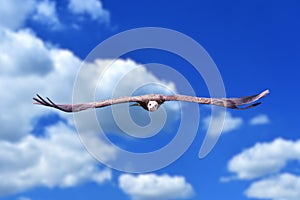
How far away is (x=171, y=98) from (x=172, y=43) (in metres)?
3.79

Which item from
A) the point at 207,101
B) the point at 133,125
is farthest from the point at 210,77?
the point at 133,125

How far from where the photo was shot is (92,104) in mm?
65312

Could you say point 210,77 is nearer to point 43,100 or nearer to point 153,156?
point 153,156

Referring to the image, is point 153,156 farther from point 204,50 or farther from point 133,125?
point 204,50

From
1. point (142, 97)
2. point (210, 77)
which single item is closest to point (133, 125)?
point (142, 97)

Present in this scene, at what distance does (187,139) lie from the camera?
69.7 metres

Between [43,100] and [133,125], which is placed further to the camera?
[133,125]

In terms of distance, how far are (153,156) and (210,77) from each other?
6692mm

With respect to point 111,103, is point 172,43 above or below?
above

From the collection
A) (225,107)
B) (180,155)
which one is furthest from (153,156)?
(225,107)

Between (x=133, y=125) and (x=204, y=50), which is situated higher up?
(x=204, y=50)

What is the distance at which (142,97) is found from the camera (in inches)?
2660

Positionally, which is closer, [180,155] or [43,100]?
[43,100]

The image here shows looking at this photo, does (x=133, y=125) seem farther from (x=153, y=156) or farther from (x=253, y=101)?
(x=253, y=101)
